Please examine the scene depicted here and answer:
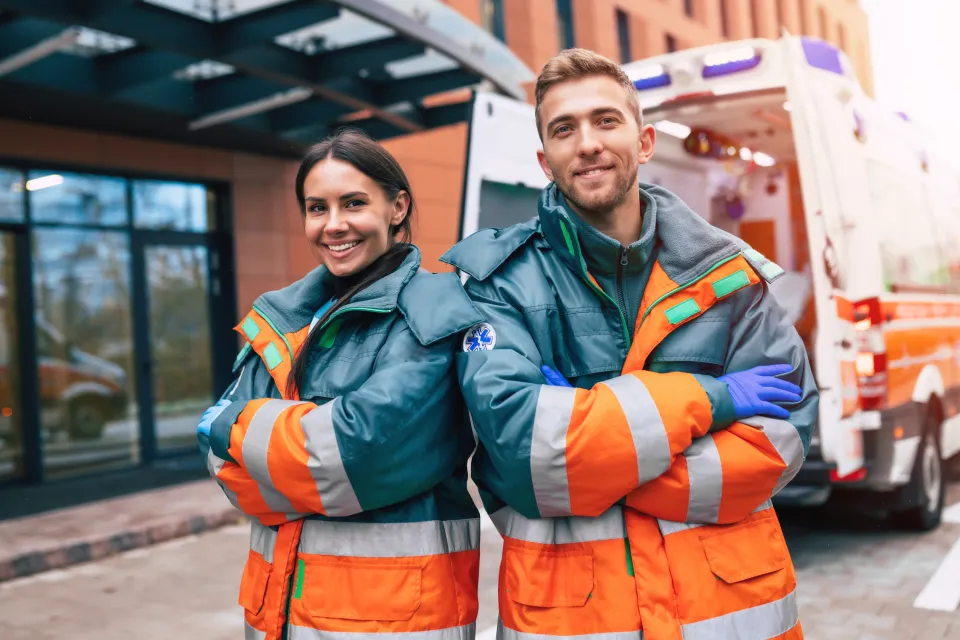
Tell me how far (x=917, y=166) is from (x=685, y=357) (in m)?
5.31

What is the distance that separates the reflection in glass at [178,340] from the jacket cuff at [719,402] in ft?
28.5

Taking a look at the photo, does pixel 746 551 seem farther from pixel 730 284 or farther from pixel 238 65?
pixel 238 65

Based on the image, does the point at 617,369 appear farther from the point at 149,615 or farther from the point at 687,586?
Answer: the point at 149,615

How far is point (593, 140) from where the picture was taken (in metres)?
1.89

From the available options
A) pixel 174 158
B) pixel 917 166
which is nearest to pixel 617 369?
pixel 917 166

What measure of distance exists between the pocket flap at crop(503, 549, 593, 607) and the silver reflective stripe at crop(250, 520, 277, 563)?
0.57m

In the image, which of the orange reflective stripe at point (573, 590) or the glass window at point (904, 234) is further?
the glass window at point (904, 234)

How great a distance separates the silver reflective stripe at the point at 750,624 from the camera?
1721 mm

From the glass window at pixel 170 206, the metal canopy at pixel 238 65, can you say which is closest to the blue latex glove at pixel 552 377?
the metal canopy at pixel 238 65

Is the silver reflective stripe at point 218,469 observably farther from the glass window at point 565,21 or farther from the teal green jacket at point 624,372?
the glass window at point 565,21

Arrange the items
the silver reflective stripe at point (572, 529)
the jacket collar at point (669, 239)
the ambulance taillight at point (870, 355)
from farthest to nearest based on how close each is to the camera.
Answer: the ambulance taillight at point (870, 355) → the jacket collar at point (669, 239) → the silver reflective stripe at point (572, 529)

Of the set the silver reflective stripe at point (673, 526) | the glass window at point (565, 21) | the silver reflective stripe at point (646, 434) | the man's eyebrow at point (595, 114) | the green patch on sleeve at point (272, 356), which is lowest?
the silver reflective stripe at point (673, 526)

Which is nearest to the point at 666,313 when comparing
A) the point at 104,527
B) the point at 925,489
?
the point at 925,489

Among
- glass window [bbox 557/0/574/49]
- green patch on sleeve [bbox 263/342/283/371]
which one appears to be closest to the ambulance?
green patch on sleeve [bbox 263/342/283/371]
